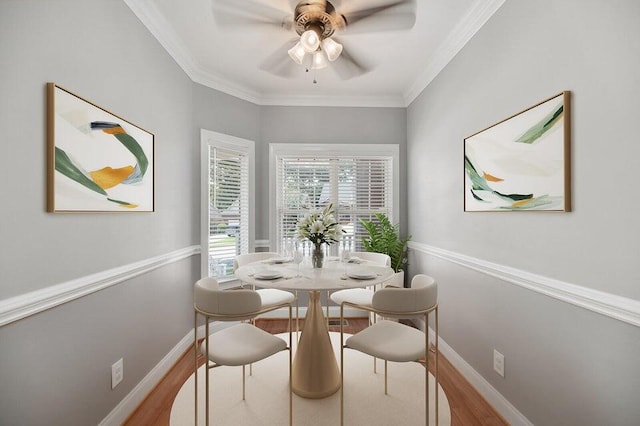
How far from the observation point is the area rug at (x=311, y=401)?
1.87 m

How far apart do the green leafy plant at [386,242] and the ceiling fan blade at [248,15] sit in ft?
7.30

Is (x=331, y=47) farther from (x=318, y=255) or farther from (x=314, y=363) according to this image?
(x=314, y=363)

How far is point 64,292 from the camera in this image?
144 centimetres

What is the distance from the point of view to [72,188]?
1503 millimetres

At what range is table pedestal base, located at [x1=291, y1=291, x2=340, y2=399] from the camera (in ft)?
6.89

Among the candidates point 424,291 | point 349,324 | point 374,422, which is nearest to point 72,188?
point 424,291

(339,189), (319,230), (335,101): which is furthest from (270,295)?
(335,101)

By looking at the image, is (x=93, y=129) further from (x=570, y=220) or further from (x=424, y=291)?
(x=570, y=220)

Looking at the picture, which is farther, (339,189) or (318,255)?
(339,189)

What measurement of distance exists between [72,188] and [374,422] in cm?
219

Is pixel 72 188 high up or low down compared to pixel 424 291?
up

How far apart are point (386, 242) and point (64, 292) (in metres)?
2.87

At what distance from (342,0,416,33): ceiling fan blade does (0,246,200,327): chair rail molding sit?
233 cm

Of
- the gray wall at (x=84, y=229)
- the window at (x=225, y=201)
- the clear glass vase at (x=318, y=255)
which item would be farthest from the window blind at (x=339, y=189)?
the clear glass vase at (x=318, y=255)
